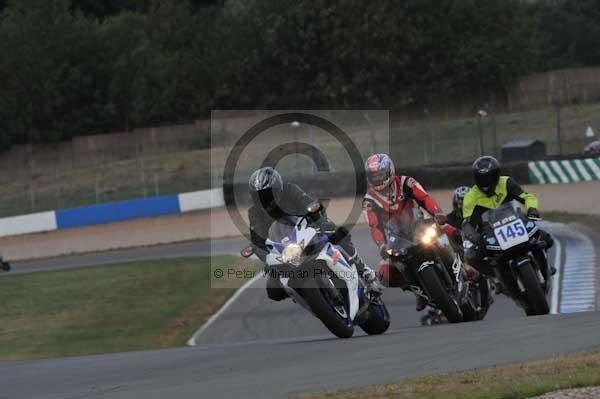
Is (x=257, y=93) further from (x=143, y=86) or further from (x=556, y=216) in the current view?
(x=556, y=216)

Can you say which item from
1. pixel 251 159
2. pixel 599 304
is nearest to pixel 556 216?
pixel 599 304

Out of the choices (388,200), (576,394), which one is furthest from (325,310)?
(576,394)

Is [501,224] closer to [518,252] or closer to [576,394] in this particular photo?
[518,252]

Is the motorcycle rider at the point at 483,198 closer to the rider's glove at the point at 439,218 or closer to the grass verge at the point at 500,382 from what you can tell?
the rider's glove at the point at 439,218

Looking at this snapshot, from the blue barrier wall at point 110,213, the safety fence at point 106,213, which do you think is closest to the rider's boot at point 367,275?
the safety fence at point 106,213

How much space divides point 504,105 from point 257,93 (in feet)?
41.2

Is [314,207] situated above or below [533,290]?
above

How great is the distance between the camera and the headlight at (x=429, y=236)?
11.9m

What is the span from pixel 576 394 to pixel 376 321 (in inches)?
210

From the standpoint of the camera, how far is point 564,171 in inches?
1272

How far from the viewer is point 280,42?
56.5 meters

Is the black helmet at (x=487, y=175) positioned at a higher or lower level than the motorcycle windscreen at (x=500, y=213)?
higher

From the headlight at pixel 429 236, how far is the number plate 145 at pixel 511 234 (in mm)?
646

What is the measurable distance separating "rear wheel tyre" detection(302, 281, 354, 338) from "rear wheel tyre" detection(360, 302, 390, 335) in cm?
56
